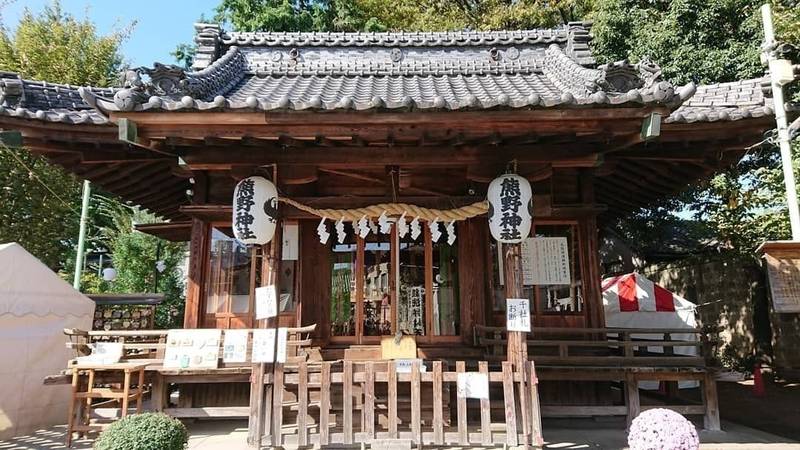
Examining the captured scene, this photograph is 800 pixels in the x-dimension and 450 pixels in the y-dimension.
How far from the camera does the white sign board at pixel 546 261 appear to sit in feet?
24.1

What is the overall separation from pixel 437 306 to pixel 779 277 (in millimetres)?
4759

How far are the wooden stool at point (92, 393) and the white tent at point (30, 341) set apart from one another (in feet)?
5.34

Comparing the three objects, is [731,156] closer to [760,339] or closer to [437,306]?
[437,306]

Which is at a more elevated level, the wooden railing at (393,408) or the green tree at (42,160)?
the green tree at (42,160)

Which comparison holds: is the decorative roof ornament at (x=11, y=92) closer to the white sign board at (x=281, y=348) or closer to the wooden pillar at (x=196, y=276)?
the wooden pillar at (x=196, y=276)

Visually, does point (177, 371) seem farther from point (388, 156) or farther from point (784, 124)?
point (784, 124)

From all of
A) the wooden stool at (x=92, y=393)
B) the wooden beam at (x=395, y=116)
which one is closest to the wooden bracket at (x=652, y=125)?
the wooden beam at (x=395, y=116)

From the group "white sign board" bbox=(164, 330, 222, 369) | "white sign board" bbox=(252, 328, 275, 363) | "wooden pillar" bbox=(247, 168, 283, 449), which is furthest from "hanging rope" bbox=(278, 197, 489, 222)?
"white sign board" bbox=(164, 330, 222, 369)

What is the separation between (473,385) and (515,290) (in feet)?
3.84

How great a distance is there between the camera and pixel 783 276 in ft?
21.9

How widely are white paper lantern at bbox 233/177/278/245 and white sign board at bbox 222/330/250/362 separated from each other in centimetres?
147

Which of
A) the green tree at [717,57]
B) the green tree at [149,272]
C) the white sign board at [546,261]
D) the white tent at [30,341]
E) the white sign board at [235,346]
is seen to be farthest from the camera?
the green tree at [149,272]

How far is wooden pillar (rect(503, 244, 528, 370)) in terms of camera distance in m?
5.43

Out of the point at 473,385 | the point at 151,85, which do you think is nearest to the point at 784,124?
the point at 473,385
